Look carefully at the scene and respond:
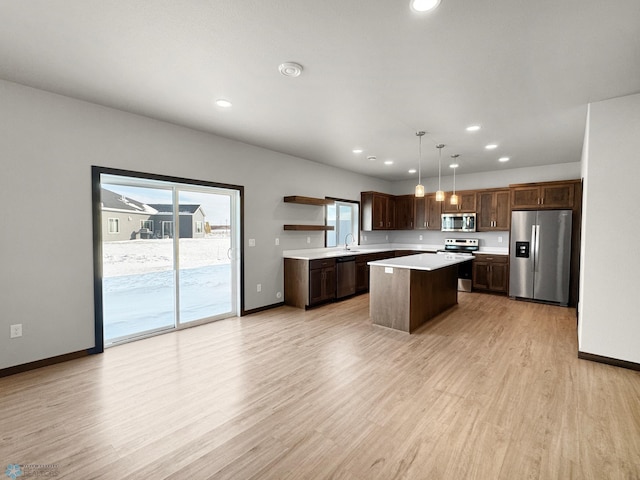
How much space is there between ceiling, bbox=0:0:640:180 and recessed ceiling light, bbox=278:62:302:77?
0.05 m

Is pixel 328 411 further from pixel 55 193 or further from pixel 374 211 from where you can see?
pixel 374 211

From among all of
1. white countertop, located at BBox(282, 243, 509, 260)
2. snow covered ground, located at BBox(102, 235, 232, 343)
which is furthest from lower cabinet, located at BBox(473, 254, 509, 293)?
snow covered ground, located at BBox(102, 235, 232, 343)

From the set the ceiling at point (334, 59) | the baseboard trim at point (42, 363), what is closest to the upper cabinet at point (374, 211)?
the ceiling at point (334, 59)

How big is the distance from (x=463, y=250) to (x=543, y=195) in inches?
78.3

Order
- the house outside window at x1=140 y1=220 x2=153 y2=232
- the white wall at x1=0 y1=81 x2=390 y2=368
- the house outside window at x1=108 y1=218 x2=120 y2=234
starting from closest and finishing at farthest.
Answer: the white wall at x1=0 y1=81 x2=390 y2=368 < the house outside window at x1=108 y1=218 x2=120 y2=234 < the house outside window at x1=140 y1=220 x2=153 y2=232

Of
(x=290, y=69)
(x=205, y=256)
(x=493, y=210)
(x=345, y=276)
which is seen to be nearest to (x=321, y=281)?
(x=345, y=276)

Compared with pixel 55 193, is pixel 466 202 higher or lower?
higher

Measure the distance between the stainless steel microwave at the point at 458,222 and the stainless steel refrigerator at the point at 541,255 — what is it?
1.00 metres

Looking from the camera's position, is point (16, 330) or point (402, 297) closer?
point (16, 330)

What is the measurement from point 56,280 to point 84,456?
79.5 inches

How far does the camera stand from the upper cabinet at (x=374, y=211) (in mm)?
7300

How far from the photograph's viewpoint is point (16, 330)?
9.52 ft

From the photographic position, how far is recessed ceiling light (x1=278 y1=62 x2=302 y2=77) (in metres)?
2.47

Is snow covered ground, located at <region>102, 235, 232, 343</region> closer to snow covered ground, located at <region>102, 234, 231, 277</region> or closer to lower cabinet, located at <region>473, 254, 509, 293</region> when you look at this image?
snow covered ground, located at <region>102, 234, 231, 277</region>
